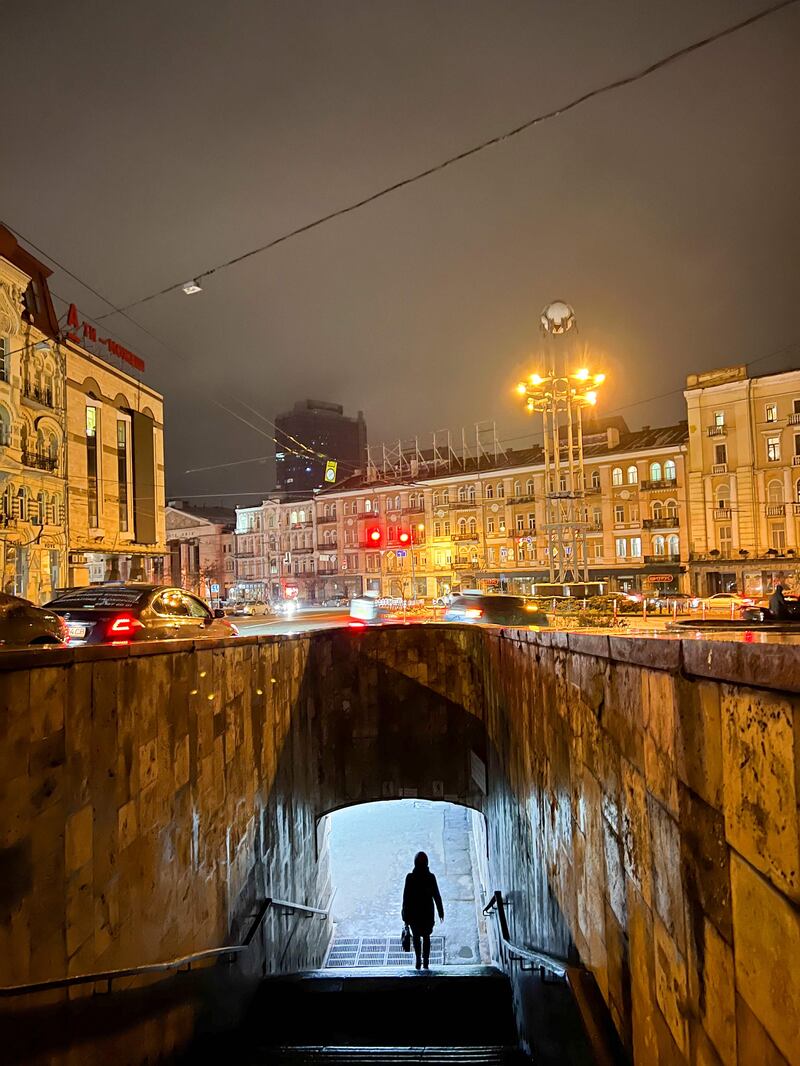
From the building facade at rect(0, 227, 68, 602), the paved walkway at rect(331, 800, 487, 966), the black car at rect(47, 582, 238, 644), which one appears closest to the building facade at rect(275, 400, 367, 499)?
the building facade at rect(0, 227, 68, 602)

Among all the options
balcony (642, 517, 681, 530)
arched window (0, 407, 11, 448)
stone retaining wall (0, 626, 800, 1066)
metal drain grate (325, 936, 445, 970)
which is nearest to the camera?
stone retaining wall (0, 626, 800, 1066)

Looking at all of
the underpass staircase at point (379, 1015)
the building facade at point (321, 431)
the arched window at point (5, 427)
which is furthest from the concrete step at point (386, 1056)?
the building facade at point (321, 431)

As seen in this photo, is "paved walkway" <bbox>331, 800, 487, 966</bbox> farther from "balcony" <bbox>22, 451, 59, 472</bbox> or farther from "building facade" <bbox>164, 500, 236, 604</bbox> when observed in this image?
"building facade" <bbox>164, 500, 236, 604</bbox>

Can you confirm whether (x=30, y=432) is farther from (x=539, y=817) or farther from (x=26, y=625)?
(x=539, y=817)

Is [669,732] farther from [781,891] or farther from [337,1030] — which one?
[337,1030]

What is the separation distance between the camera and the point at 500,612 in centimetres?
1805

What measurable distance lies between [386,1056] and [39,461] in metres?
28.5

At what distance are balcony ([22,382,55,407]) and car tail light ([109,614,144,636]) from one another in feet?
77.6

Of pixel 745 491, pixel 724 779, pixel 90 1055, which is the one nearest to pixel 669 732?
pixel 724 779

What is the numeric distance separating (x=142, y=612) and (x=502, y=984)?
7694 millimetres

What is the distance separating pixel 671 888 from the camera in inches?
123

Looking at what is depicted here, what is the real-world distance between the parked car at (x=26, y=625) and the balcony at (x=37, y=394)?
23830 mm

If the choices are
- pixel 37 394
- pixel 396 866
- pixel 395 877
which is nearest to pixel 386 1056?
pixel 395 877

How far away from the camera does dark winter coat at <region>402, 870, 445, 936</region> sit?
10805mm
